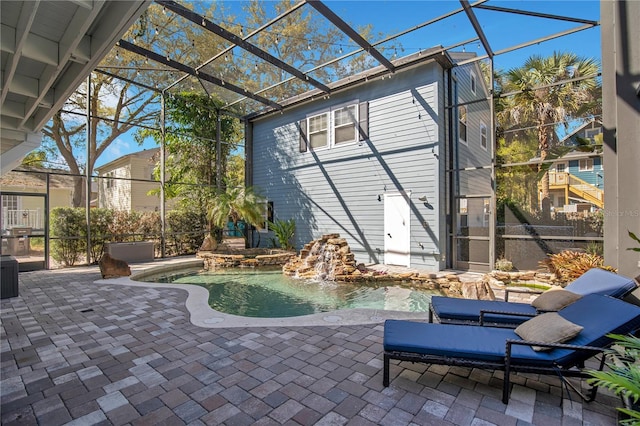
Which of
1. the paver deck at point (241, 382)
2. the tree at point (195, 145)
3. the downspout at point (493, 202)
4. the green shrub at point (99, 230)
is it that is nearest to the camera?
the paver deck at point (241, 382)

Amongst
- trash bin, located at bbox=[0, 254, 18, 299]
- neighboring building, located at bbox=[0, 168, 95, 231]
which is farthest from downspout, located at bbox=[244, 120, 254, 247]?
trash bin, located at bbox=[0, 254, 18, 299]

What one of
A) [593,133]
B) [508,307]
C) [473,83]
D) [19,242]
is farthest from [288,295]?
[473,83]

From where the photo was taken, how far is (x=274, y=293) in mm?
6738

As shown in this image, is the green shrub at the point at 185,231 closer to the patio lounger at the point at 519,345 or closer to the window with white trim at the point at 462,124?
the window with white trim at the point at 462,124

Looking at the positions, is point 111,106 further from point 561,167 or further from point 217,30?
point 561,167

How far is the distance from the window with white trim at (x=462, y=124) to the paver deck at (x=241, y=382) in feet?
23.9

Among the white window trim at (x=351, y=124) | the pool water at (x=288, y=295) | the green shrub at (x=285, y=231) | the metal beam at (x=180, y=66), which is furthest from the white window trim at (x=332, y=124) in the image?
the pool water at (x=288, y=295)

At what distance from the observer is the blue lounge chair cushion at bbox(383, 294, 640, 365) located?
8.32 feet

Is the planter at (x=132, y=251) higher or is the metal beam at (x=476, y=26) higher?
the metal beam at (x=476, y=26)

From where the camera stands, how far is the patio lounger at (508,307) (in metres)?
3.53

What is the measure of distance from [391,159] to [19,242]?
34.8ft

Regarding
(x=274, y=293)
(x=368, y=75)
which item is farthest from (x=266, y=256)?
(x=368, y=75)

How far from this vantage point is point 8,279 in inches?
222

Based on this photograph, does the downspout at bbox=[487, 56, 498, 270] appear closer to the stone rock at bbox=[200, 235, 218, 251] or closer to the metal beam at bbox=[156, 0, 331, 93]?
the metal beam at bbox=[156, 0, 331, 93]
